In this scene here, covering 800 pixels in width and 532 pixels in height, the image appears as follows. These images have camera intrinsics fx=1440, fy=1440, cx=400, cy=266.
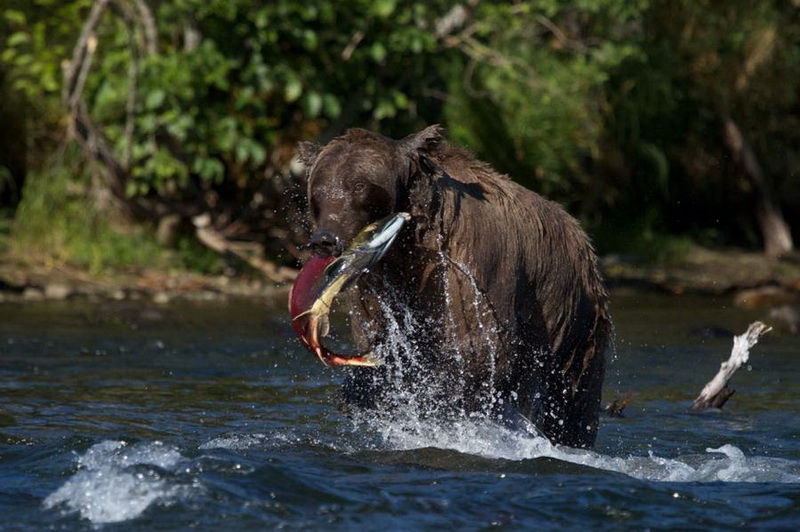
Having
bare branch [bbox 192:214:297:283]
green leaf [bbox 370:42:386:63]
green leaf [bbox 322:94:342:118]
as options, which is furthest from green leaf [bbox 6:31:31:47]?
green leaf [bbox 370:42:386:63]

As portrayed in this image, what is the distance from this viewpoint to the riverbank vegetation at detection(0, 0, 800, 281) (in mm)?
12656

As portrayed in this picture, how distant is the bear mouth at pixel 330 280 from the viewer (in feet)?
18.1

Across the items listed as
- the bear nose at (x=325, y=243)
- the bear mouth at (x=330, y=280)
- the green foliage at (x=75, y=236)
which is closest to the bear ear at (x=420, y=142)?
the bear mouth at (x=330, y=280)

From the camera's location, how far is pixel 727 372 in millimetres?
8078

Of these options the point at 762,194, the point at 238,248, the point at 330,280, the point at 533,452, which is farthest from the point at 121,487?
the point at 762,194

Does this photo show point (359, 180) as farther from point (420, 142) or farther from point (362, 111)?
point (362, 111)

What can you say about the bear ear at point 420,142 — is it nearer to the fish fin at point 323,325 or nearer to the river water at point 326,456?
the fish fin at point 323,325

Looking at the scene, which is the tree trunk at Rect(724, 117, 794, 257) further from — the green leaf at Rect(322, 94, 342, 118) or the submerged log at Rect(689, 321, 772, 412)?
the submerged log at Rect(689, 321, 772, 412)

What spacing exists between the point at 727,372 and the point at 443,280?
2.78 meters

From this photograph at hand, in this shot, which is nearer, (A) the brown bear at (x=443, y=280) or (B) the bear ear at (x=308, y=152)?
(A) the brown bear at (x=443, y=280)

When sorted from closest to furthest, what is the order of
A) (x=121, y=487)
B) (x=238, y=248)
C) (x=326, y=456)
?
(x=121, y=487)
(x=326, y=456)
(x=238, y=248)

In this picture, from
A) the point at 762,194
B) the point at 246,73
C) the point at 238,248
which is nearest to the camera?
the point at 246,73

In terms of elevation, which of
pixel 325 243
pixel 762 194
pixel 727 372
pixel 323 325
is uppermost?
pixel 762 194

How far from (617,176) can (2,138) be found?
21.9 feet
